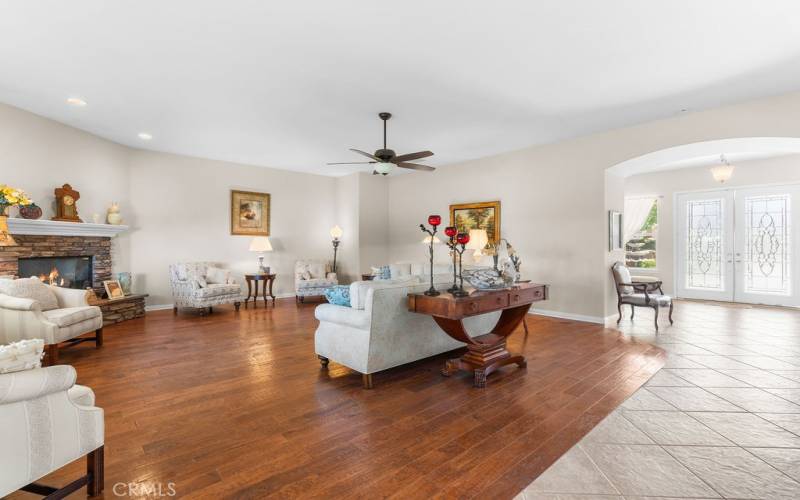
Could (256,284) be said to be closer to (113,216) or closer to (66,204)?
(113,216)

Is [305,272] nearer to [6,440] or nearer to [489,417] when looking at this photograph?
[489,417]

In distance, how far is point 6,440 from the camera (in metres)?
1.38

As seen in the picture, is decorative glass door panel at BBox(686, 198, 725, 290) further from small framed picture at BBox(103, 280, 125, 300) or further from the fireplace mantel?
the fireplace mantel

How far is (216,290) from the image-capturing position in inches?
256

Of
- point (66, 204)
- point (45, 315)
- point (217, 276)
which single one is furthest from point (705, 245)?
point (66, 204)

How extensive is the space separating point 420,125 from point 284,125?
6.43ft

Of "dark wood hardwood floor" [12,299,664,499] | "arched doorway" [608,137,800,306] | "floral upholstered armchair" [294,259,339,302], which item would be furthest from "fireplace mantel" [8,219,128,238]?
"arched doorway" [608,137,800,306]

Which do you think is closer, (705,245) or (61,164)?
(61,164)

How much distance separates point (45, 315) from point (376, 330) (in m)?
3.52

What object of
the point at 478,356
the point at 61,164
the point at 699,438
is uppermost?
the point at 61,164

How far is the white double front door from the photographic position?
7047 mm

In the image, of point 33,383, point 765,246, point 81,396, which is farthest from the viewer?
point 765,246

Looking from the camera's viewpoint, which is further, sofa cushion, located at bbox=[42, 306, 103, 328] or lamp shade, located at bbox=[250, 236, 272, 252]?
lamp shade, located at bbox=[250, 236, 272, 252]

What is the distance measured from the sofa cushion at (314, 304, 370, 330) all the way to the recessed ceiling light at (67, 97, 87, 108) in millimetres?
3978
